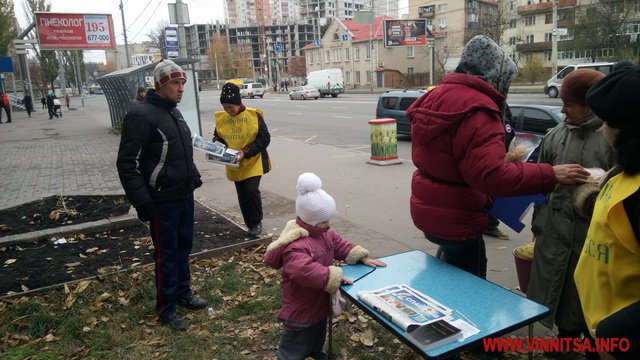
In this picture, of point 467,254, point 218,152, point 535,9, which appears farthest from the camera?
point 535,9

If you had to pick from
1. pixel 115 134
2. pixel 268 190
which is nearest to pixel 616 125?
pixel 268 190

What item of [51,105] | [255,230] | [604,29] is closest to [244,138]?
[255,230]

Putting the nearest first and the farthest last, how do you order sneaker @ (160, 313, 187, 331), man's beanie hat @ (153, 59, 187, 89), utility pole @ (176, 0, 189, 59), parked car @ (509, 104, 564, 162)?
man's beanie hat @ (153, 59, 187, 89), sneaker @ (160, 313, 187, 331), parked car @ (509, 104, 564, 162), utility pole @ (176, 0, 189, 59)

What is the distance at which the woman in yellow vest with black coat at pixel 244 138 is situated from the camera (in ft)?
17.4

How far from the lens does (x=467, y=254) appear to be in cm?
288

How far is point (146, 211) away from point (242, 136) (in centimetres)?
208

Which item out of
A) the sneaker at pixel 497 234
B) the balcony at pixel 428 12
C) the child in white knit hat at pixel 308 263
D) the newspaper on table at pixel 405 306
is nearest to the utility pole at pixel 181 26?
the sneaker at pixel 497 234

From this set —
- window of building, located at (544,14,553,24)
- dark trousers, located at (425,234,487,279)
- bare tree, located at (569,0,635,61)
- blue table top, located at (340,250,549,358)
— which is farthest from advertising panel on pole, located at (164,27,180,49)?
window of building, located at (544,14,553,24)

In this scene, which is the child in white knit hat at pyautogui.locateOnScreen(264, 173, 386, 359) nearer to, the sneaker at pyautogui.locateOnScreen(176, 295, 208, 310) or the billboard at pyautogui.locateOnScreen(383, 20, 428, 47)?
the sneaker at pyautogui.locateOnScreen(176, 295, 208, 310)

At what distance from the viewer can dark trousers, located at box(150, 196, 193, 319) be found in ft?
12.0

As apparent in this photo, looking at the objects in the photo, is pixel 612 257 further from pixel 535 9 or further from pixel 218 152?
pixel 535 9

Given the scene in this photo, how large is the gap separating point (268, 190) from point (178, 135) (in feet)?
16.2

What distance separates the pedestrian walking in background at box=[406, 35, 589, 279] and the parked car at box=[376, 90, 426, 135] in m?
11.9

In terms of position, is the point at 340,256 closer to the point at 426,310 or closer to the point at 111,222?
the point at 426,310
